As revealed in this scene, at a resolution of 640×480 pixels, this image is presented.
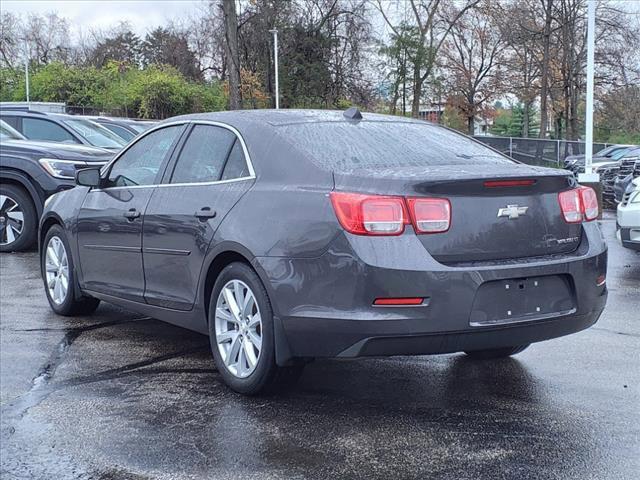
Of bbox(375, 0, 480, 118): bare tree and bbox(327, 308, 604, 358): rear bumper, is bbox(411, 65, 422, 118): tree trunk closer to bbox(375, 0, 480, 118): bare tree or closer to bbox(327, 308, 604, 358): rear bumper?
bbox(375, 0, 480, 118): bare tree

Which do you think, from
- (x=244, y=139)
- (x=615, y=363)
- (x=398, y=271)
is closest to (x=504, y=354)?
(x=615, y=363)

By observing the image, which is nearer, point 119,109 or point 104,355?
point 104,355

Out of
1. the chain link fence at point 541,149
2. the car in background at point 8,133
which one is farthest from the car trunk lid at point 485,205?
the chain link fence at point 541,149

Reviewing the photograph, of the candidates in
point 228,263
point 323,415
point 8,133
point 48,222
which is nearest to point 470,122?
point 8,133

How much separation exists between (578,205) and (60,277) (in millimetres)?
4058

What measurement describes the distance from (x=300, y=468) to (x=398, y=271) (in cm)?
97

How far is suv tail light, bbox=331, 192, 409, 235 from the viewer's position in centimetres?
381

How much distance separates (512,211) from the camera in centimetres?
404

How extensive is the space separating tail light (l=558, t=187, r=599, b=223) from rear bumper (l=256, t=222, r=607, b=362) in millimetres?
298

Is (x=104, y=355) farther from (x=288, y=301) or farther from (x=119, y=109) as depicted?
(x=119, y=109)

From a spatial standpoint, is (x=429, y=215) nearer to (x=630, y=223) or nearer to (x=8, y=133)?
(x=630, y=223)

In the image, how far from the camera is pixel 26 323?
6297mm

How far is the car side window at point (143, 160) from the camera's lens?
17.7ft

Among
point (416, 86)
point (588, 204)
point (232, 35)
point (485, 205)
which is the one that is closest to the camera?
point (485, 205)
